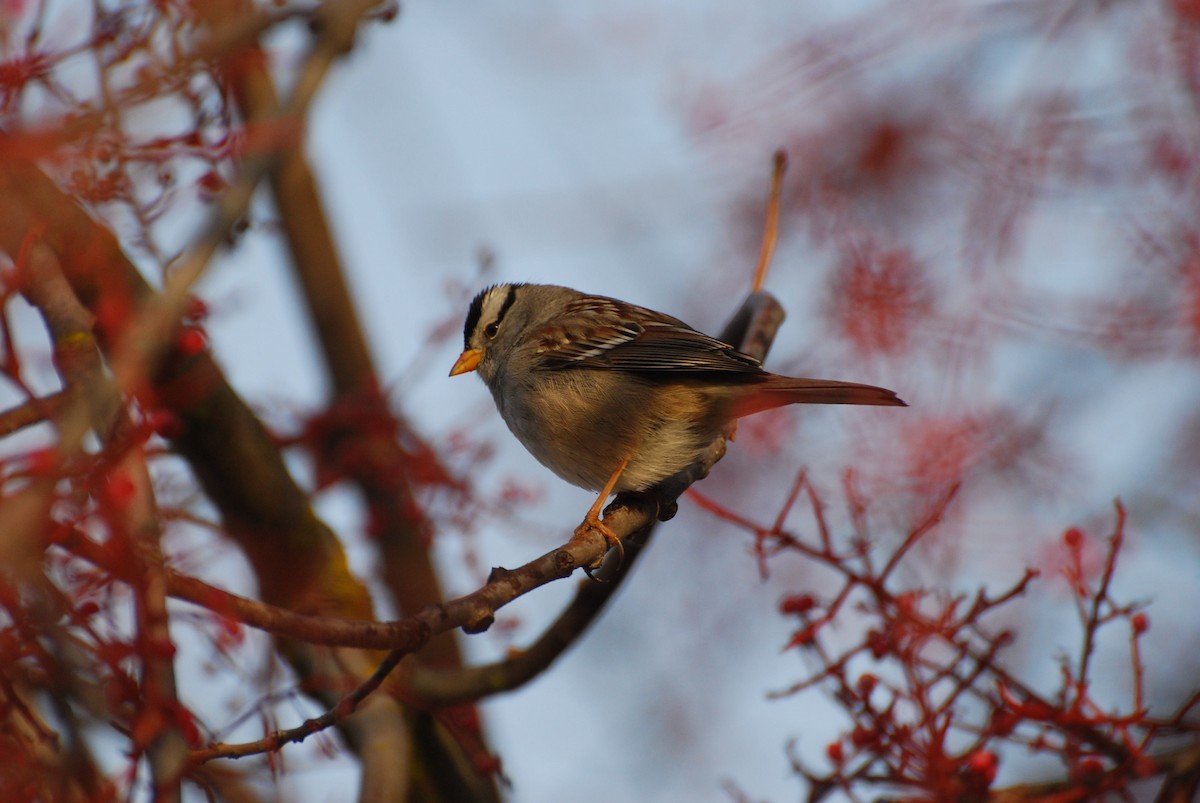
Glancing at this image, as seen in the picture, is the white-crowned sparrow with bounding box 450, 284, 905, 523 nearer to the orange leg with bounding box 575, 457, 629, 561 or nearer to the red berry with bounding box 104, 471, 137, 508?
the orange leg with bounding box 575, 457, 629, 561

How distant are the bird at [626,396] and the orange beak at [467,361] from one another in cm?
20

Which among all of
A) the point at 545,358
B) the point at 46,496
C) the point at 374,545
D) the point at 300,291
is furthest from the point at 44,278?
the point at 300,291

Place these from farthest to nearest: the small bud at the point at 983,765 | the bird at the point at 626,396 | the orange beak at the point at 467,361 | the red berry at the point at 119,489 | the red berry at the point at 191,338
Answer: the orange beak at the point at 467,361, the bird at the point at 626,396, the red berry at the point at 191,338, the small bud at the point at 983,765, the red berry at the point at 119,489

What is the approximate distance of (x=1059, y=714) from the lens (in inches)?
104

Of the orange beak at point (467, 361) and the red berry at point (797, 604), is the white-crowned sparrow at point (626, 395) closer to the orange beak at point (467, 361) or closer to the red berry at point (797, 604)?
the orange beak at point (467, 361)

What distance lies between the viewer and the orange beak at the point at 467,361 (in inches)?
190

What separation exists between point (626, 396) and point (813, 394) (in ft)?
2.68

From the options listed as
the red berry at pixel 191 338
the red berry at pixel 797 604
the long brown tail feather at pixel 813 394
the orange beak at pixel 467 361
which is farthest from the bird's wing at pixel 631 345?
the red berry at pixel 191 338

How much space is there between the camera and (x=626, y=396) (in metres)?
4.28

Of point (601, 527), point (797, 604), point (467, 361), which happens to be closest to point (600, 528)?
point (601, 527)

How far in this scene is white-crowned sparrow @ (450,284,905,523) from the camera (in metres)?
4.06

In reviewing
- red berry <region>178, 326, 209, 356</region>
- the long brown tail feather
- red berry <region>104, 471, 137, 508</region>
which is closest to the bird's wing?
the long brown tail feather

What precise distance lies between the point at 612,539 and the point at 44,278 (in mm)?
1694

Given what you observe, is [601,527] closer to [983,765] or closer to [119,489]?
[983,765]
